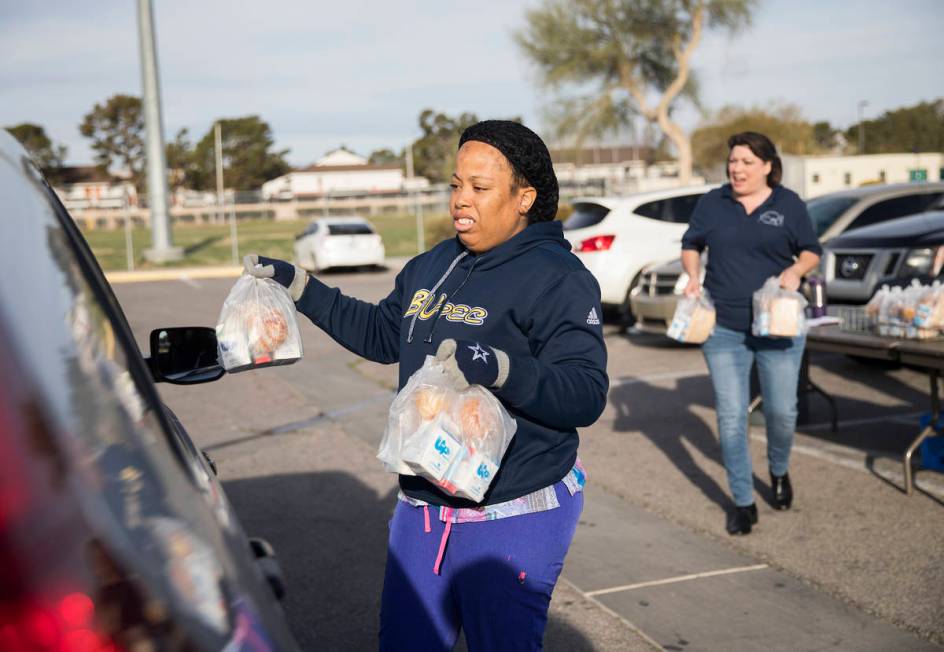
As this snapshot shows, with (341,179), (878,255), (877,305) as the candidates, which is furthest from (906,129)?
(877,305)

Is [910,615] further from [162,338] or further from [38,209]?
[38,209]

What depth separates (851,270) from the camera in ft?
31.3

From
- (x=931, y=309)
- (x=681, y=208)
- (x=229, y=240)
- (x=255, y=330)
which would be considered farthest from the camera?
(x=229, y=240)

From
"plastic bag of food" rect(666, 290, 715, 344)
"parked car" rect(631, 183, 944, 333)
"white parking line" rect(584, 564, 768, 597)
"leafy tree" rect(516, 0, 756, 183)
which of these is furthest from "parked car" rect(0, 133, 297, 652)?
"leafy tree" rect(516, 0, 756, 183)

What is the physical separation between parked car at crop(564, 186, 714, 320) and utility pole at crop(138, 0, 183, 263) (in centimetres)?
1671

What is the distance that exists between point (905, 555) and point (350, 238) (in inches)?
811

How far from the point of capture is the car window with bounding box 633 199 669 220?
44.1 feet

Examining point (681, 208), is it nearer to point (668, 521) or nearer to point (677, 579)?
point (668, 521)

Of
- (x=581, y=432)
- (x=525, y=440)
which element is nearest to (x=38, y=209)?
(x=525, y=440)

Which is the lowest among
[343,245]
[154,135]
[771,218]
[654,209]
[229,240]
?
[229,240]

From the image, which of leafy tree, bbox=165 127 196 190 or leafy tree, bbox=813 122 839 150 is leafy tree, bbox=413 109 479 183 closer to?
leafy tree, bbox=165 127 196 190

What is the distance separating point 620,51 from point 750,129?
29830 millimetres

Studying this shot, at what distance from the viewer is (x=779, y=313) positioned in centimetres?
538

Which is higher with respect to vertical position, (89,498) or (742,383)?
(89,498)
